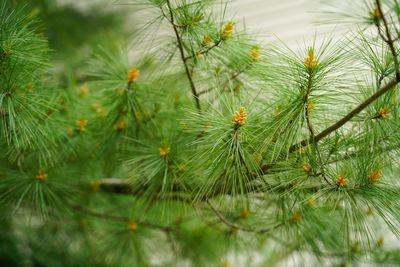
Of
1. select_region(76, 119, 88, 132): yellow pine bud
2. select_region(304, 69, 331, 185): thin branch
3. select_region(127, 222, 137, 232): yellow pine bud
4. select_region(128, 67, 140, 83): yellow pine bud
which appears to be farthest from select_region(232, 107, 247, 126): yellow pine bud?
select_region(127, 222, 137, 232): yellow pine bud

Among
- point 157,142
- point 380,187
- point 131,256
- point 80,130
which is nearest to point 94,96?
point 80,130

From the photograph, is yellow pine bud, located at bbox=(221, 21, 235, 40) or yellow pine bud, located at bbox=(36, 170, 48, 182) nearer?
yellow pine bud, located at bbox=(221, 21, 235, 40)

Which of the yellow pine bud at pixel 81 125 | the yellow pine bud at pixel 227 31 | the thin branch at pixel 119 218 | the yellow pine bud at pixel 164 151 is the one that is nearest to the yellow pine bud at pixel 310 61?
the yellow pine bud at pixel 227 31

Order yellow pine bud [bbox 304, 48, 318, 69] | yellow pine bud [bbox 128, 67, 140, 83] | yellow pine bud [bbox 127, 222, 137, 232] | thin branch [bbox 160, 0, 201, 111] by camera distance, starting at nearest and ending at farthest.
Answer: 1. yellow pine bud [bbox 304, 48, 318, 69]
2. thin branch [bbox 160, 0, 201, 111]
3. yellow pine bud [bbox 128, 67, 140, 83]
4. yellow pine bud [bbox 127, 222, 137, 232]

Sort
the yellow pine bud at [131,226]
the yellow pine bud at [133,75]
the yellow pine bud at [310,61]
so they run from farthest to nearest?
the yellow pine bud at [131,226] < the yellow pine bud at [133,75] < the yellow pine bud at [310,61]

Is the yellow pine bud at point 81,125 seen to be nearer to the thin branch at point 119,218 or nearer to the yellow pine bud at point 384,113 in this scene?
the thin branch at point 119,218

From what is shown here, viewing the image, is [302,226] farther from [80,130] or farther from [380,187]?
[80,130]

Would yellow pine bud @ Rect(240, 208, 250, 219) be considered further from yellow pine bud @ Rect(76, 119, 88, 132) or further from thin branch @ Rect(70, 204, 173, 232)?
yellow pine bud @ Rect(76, 119, 88, 132)

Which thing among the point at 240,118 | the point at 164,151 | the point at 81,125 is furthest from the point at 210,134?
the point at 81,125

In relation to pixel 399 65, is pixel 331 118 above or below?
below
